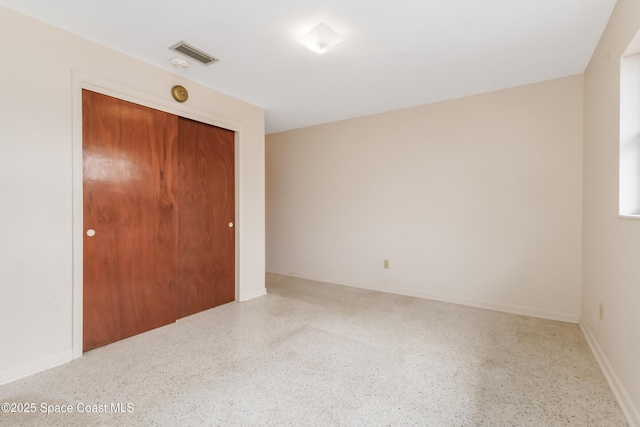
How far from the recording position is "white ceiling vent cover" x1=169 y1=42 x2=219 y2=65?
236cm

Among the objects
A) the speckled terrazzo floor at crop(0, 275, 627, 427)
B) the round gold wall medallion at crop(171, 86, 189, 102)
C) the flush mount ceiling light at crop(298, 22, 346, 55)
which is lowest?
the speckled terrazzo floor at crop(0, 275, 627, 427)

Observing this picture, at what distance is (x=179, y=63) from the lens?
2.61 metres

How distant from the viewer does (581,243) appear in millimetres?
2830

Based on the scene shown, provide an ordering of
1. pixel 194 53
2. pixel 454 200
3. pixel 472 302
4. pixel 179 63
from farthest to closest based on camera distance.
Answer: pixel 454 200 → pixel 472 302 → pixel 179 63 → pixel 194 53

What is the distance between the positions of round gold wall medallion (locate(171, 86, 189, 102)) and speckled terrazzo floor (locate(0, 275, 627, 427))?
221cm

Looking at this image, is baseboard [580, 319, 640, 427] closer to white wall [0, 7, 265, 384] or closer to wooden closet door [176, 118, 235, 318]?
wooden closet door [176, 118, 235, 318]

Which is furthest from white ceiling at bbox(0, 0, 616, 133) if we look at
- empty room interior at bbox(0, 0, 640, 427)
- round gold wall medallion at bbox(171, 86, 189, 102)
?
round gold wall medallion at bbox(171, 86, 189, 102)

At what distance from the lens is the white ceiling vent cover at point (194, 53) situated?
7.74 feet

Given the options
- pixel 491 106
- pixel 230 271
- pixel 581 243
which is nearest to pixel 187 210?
pixel 230 271

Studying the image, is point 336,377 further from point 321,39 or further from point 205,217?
point 321,39

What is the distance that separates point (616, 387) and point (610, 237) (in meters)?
0.92

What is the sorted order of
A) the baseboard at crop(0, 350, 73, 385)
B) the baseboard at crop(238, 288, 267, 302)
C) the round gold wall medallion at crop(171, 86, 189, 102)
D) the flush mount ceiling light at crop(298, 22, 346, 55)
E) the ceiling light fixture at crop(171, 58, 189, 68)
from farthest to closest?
the baseboard at crop(238, 288, 267, 302), the round gold wall medallion at crop(171, 86, 189, 102), the ceiling light fixture at crop(171, 58, 189, 68), the flush mount ceiling light at crop(298, 22, 346, 55), the baseboard at crop(0, 350, 73, 385)

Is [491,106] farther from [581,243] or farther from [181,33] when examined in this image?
[181,33]

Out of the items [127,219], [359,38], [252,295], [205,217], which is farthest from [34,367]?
[359,38]
